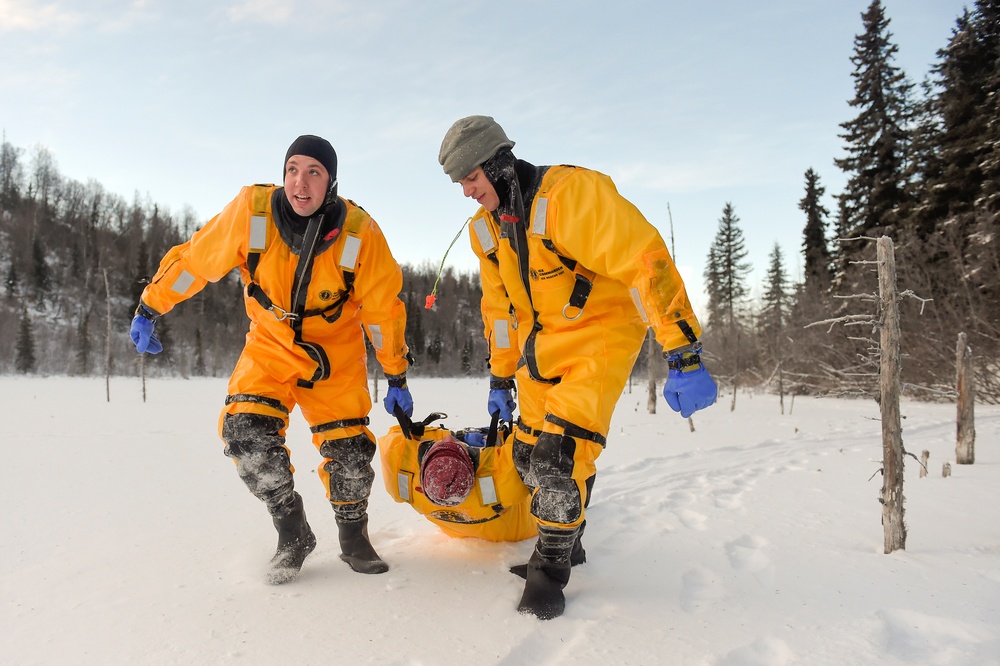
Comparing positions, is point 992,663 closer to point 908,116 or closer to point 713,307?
point 908,116

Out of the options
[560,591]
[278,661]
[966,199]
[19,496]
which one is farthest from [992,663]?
[966,199]

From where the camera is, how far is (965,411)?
7.21 metres

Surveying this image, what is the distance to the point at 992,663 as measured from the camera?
195 cm

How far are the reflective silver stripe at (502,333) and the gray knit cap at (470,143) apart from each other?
33.9 inches

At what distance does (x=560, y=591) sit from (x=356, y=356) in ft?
5.40

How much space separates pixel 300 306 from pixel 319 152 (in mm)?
833

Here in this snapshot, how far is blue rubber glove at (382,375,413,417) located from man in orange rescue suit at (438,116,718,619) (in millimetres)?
682

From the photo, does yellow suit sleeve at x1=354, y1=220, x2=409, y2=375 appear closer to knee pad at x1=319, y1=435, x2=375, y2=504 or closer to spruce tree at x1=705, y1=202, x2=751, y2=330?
knee pad at x1=319, y1=435, x2=375, y2=504

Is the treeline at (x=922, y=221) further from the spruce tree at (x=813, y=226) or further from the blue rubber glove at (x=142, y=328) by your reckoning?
the blue rubber glove at (x=142, y=328)

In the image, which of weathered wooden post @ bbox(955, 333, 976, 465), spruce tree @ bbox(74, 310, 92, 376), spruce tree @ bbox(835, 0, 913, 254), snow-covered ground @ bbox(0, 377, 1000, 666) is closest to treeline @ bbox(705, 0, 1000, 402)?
spruce tree @ bbox(835, 0, 913, 254)

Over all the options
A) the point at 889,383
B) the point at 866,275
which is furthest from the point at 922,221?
the point at 889,383

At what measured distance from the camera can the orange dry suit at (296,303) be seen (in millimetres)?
2988

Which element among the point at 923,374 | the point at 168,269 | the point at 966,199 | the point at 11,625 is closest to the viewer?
the point at 11,625

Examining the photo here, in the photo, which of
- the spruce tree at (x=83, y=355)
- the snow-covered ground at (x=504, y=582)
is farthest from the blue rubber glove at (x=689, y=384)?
the spruce tree at (x=83, y=355)
